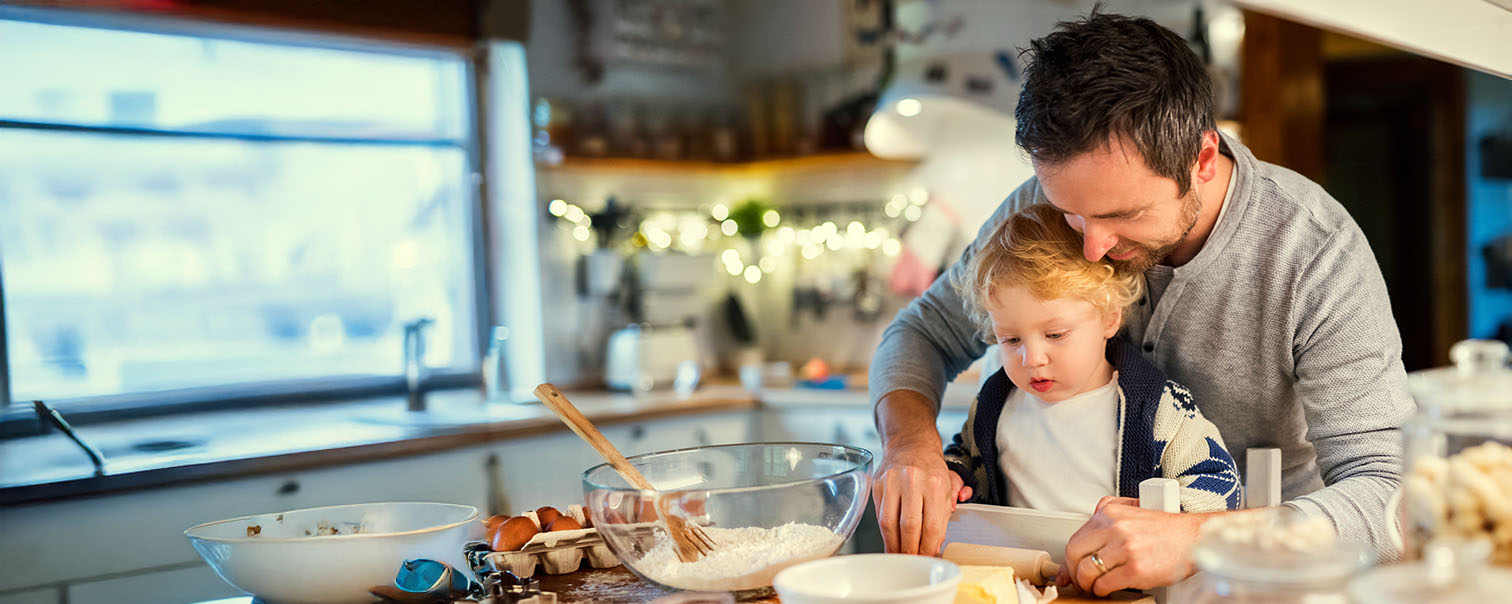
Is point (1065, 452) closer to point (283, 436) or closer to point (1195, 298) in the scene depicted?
point (1195, 298)

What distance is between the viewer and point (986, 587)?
1072mm

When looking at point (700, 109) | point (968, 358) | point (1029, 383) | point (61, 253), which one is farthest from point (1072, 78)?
point (700, 109)

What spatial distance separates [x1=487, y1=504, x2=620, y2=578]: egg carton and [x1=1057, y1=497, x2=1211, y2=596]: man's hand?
51 centimetres

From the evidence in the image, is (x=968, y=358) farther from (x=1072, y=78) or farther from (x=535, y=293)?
(x=535, y=293)

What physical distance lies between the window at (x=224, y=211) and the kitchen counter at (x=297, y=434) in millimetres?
162

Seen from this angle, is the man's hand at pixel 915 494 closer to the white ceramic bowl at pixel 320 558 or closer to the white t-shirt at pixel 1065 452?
the white t-shirt at pixel 1065 452

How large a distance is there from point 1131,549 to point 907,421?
1.60ft

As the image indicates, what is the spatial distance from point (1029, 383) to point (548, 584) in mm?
677

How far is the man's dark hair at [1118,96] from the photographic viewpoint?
4.26 feet

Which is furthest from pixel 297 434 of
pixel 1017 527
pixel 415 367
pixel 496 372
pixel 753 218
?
pixel 1017 527

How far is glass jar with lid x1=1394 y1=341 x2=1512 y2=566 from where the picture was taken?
795mm

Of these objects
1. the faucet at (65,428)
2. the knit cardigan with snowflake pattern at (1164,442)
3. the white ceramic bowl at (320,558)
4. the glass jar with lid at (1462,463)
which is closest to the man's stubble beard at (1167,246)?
the knit cardigan with snowflake pattern at (1164,442)

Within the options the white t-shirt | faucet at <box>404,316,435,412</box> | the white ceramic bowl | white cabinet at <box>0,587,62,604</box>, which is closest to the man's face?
the white t-shirt

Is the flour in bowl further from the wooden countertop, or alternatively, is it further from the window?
the window
